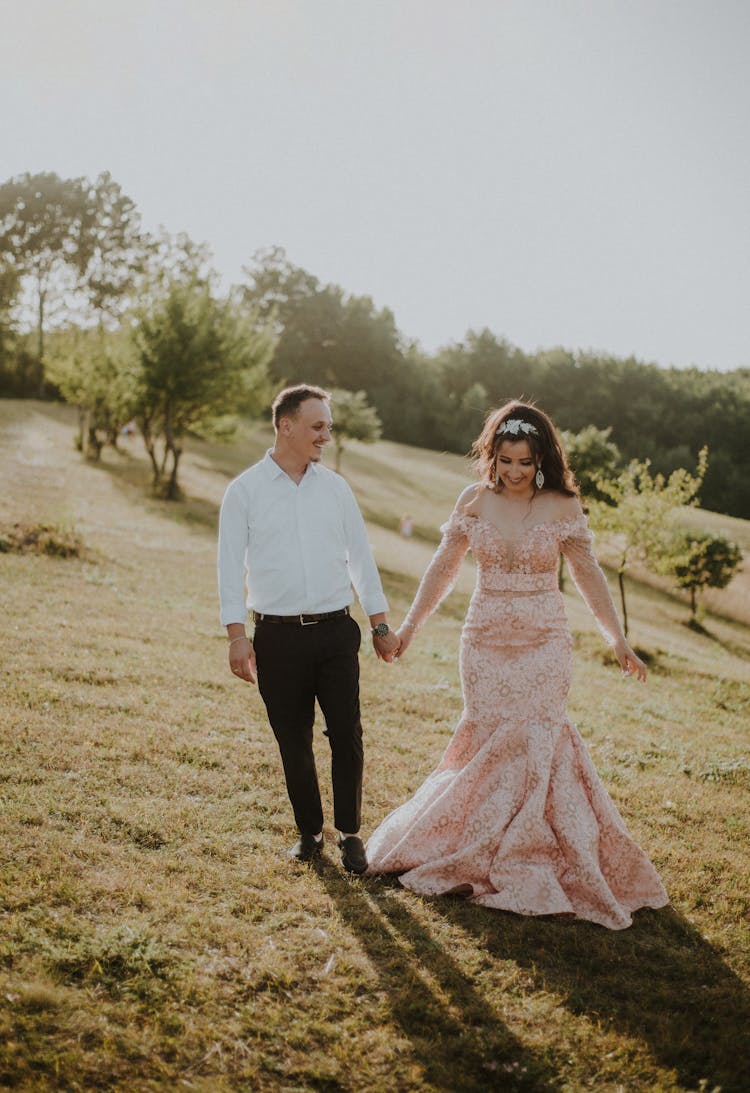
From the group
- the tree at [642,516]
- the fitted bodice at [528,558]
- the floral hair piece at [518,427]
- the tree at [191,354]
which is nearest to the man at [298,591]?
the fitted bodice at [528,558]

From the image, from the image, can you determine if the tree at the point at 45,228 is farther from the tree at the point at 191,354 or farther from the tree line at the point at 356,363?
the tree at the point at 191,354

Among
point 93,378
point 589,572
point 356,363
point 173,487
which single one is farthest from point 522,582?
point 356,363

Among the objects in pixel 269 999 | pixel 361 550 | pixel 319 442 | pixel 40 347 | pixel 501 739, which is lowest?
pixel 269 999

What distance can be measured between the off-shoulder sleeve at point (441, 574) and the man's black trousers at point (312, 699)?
677mm

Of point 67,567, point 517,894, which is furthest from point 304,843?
point 67,567

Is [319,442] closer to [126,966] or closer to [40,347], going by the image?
[126,966]

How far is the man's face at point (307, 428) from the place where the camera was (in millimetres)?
4965

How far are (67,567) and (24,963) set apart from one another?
11.8m

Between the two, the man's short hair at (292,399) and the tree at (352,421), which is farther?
the tree at (352,421)

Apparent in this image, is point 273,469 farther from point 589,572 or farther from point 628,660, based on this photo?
point 628,660

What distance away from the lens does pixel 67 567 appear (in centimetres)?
1479

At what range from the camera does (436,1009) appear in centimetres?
383

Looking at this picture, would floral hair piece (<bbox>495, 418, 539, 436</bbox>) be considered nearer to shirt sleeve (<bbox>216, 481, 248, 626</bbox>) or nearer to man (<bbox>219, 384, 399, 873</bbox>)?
man (<bbox>219, 384, 399, 873</bbox>)

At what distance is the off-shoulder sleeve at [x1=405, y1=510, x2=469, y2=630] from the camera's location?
5531 millimetres
